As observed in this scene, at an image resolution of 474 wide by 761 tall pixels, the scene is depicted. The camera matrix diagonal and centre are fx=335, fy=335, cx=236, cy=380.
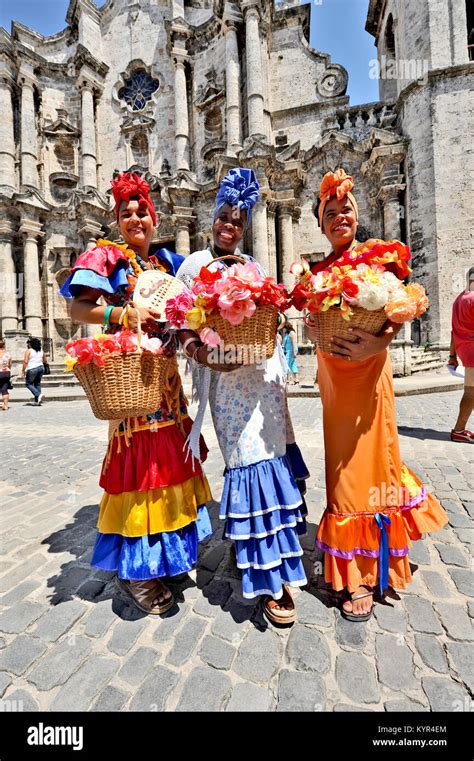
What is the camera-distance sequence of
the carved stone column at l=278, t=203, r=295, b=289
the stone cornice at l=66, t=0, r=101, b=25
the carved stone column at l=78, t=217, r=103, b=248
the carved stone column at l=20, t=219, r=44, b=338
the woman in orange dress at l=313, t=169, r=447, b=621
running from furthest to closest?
the stone cornice at l=66, t=0, r=101, b=25, the carved stone column at l=78, t=217, r=103, b=248, the carved stone column at l=20, t=219, r=44, b=338, the carved stone column at l=278, t=203, r=295, b=289, the woman in orange dress at l=313, t=169, r=447, b=621

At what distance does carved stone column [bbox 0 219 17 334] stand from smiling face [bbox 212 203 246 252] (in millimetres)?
22253

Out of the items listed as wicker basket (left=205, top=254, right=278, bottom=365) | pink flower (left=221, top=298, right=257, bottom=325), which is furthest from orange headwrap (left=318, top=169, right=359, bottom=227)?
pink flower (left=221, top=298, right=257, bottom=325)

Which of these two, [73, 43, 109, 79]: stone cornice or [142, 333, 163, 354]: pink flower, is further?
[73, 43, 109, 79]: stone cornice

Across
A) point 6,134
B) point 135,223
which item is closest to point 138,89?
point 6,134

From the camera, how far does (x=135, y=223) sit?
2.02m

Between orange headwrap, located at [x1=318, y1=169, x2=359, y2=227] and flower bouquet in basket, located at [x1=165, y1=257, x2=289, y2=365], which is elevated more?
orange headwrap, located at [x1=318, y1=169, x2=359, y2=227]

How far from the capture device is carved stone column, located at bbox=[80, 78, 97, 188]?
21.4 metres

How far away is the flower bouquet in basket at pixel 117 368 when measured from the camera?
1.56m

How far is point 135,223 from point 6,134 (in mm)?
27253

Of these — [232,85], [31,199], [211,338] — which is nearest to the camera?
[211,338]

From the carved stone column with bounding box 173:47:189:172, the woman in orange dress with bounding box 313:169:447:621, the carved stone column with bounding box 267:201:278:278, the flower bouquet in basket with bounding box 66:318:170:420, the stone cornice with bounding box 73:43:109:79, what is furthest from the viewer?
the stone cornice with bounding box 73:43:109:79

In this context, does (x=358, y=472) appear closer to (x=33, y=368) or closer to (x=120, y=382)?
(x=120, y=382)

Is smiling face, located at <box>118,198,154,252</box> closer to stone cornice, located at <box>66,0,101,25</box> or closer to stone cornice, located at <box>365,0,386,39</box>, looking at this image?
stone cornice, located at <box>365,0,386,39</box>

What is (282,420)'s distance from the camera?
2008mm
